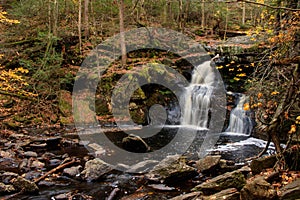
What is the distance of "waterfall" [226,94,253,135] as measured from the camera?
12.1 metres

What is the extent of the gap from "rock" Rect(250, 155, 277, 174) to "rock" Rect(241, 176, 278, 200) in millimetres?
1513

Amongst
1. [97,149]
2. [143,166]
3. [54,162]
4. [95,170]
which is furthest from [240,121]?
[54,162]

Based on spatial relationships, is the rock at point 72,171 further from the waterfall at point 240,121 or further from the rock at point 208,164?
the waterfall at point 240,121

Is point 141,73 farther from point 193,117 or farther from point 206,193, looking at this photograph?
point 206,193

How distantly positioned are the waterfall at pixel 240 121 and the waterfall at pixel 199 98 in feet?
4.07

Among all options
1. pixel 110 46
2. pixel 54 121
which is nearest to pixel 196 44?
pixel 110 46

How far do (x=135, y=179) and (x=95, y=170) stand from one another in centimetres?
107

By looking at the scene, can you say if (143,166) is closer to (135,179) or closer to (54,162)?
(135,179)

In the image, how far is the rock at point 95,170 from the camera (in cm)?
671

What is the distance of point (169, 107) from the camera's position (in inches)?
589

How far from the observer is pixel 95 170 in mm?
6898

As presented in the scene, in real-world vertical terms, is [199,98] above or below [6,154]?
above

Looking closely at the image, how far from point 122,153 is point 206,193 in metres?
4.28

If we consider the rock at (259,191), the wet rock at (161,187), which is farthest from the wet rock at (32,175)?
the rock at (259,191)
